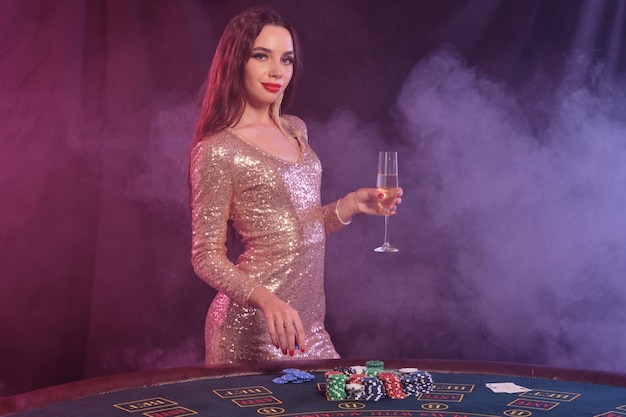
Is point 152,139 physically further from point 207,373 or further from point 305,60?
point 207,373

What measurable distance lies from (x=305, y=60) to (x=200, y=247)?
2029mm

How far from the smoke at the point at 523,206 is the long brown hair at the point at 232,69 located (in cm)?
177

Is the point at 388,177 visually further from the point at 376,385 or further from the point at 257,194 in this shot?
the point at 376,385

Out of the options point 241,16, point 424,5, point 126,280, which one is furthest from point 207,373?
point 424,5

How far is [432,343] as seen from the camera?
488cm

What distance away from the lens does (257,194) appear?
298 centimetres

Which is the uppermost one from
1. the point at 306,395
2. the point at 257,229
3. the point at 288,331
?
the point at 257,229

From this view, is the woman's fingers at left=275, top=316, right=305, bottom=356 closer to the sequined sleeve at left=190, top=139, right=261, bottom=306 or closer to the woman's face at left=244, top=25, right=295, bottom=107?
the sequined sleeve at left=190, top=139, right=261, bottom=306

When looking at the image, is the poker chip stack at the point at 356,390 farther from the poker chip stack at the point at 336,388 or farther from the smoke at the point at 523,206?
the smoke at the point at 523,206

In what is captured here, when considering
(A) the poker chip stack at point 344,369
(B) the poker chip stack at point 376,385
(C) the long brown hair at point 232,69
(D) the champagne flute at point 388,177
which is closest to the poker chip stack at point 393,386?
(B) the poker chip stack at point 376,385

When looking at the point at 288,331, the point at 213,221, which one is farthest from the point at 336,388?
the point at 213,221

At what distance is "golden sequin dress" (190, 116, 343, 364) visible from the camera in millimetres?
2902

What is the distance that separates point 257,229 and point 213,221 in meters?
0.20

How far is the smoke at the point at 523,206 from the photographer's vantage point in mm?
4629
